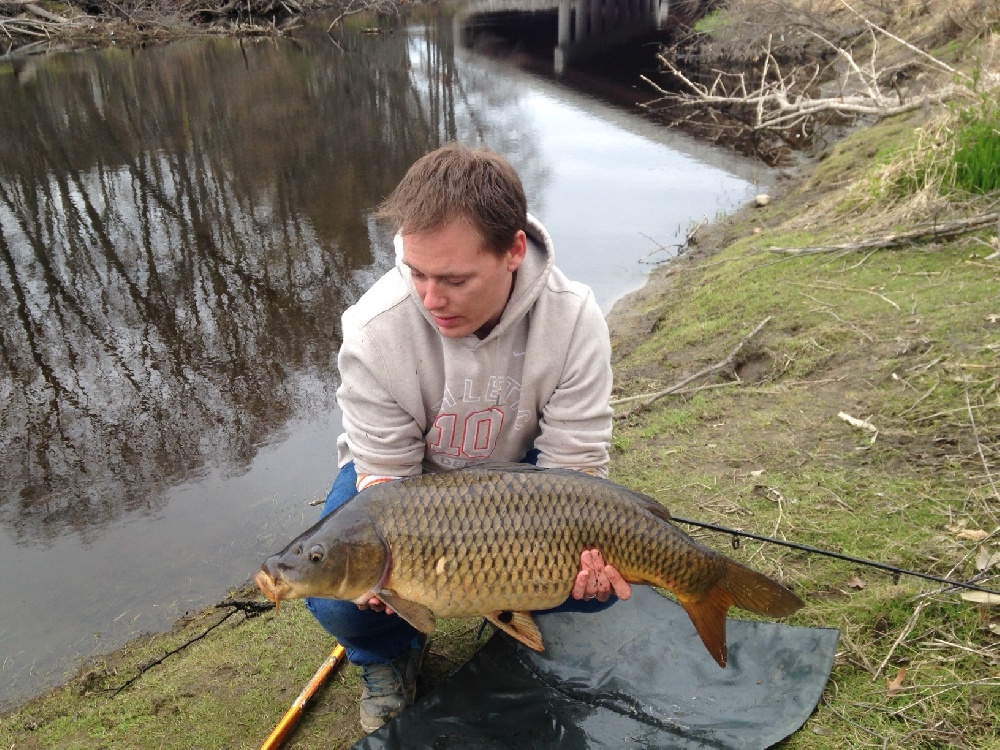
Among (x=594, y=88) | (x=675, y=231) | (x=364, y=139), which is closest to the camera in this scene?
(x=675, y=231)

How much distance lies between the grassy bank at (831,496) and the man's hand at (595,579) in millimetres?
478

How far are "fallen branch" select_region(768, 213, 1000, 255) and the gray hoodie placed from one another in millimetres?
2533

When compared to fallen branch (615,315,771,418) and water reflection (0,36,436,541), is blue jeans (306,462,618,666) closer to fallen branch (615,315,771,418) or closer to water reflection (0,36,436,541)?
fallen branch (615,315,771,418)

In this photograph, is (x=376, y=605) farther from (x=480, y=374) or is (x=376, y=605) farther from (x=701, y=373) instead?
(x=701, y=373)

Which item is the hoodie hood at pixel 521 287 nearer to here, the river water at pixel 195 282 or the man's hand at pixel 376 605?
the man's hand at pixel 376 605

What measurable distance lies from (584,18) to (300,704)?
2560 centimetres

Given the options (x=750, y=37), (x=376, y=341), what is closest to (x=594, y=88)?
(x=750, y=37)

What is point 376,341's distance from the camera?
1800 mm

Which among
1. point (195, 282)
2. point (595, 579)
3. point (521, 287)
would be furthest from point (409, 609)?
point (195, 282)

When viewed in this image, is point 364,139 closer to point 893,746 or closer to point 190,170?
point 190,170

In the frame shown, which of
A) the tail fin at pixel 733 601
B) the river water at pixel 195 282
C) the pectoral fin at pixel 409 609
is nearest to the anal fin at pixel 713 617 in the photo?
the tail fin at pixel 733 601

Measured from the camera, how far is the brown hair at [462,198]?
5.16 ft

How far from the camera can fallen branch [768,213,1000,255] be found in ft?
12.1

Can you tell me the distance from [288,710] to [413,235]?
1197mm
